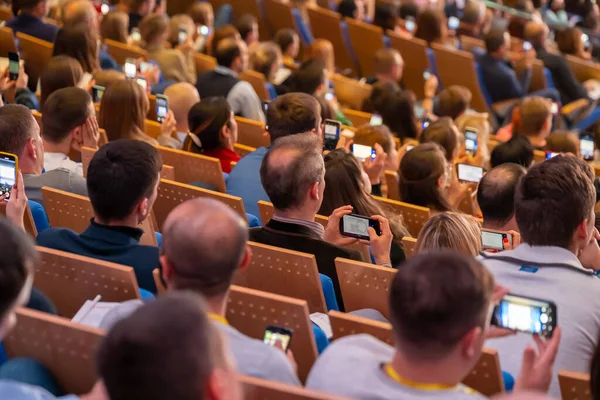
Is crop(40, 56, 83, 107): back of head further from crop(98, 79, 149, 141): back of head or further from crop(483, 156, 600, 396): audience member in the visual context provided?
crop(483, 156, 600, 396): audience member

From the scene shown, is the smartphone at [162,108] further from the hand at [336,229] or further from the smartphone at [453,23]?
the smartphone at [453,23]

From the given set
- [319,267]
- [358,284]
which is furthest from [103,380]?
[319,267]

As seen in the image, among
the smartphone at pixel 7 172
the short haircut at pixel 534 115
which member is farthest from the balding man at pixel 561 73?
the smartphone at pixel 7 172

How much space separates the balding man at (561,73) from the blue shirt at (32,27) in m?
4.58

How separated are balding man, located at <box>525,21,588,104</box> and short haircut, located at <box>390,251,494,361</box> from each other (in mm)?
7962

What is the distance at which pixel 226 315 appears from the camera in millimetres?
2951

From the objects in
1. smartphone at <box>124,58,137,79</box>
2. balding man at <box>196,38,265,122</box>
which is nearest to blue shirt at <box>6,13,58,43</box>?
balding man at <box>196,38,265,122</box>

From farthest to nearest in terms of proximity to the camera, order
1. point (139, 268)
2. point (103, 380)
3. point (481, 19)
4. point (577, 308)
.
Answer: point (481, 19) → point (139, 268) → point (577, 308) → point (103, 380)

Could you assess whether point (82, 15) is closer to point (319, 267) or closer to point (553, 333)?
point (319, 267)

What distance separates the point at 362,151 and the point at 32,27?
3.19 meters

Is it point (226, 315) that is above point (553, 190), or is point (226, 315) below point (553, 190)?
below

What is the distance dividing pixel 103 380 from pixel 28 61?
5.69 m

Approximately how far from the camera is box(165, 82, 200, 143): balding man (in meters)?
6.15

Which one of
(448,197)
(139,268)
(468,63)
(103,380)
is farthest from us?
(468,63)
